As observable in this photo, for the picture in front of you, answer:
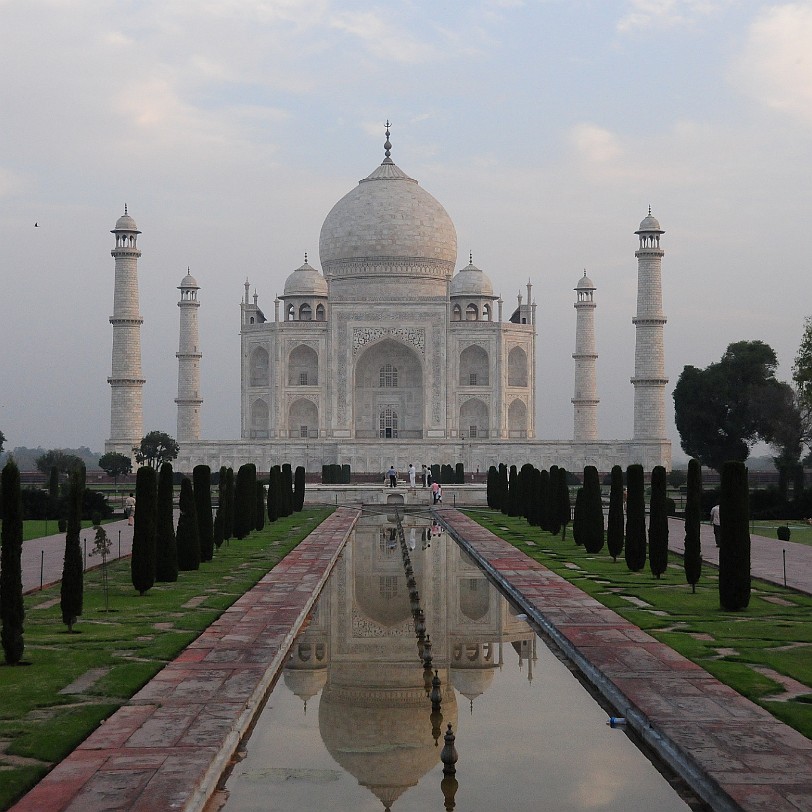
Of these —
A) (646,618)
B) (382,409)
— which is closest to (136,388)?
(382,409)

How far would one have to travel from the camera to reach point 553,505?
19172 millimetres

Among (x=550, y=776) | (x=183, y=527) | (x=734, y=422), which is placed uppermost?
(x=734, y=422)

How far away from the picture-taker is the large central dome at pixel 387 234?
4319 centimetres

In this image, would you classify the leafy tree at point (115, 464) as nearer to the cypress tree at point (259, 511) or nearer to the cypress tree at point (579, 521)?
the cypress tree at point (259, 511)

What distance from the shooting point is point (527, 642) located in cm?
920

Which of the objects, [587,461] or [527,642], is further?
[587,461]

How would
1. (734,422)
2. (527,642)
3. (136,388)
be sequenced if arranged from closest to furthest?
(527,642)
(734,422)
(136,388)

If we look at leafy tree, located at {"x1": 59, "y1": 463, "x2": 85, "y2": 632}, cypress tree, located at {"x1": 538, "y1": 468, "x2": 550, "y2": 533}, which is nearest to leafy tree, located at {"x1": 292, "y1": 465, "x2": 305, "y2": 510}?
cypress tree, located at {"x1": 538, "y1": 468, "x2": 550, "y2": 533}

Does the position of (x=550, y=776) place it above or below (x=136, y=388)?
below

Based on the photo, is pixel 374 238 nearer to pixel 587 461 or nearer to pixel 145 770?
pixel 587 461

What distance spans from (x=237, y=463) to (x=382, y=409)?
6967 mm

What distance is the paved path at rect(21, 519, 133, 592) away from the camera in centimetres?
1282

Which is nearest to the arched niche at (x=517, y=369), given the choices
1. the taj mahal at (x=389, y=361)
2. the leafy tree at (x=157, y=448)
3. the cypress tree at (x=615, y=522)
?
the taj mahal at (x=389, y=361)

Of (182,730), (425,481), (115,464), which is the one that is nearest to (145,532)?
(182,730)
